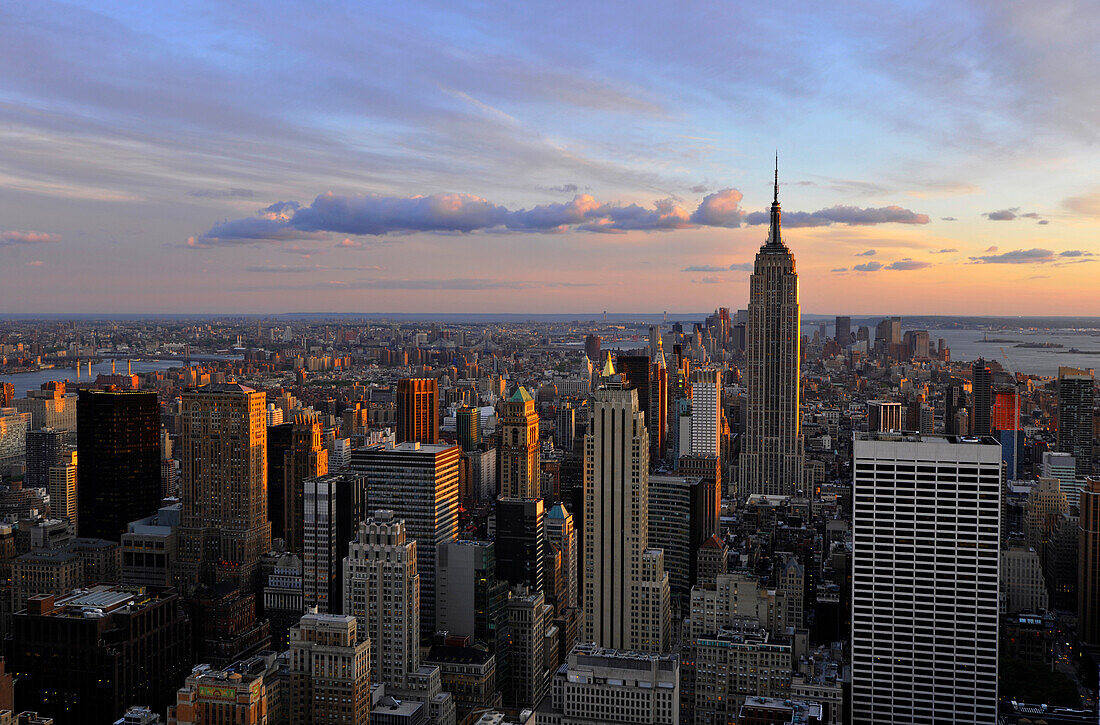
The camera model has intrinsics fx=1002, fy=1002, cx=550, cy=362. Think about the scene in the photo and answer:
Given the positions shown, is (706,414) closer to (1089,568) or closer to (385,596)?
(1089,568)

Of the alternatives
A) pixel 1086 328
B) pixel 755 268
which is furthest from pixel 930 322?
pixel 1086 328

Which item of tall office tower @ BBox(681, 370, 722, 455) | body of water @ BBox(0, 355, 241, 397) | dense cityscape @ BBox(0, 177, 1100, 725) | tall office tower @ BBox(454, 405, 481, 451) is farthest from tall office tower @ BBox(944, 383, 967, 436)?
body of water @ BBox(0, 355, 241, 397)

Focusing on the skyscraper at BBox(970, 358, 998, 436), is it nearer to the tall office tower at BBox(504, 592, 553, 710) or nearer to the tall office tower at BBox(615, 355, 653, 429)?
the tall office tower at BBox(615, 355, 653, 429)

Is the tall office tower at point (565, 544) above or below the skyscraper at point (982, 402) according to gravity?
below

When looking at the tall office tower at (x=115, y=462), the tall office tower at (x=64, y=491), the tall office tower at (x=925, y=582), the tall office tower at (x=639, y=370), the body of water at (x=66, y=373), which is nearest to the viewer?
the tall office tower at (x=925, y=582)

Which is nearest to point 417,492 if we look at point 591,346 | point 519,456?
point 519,456

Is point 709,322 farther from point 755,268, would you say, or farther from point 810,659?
point 810,659

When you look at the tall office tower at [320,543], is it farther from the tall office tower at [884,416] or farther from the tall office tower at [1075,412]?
the tall office tower at [884,416]

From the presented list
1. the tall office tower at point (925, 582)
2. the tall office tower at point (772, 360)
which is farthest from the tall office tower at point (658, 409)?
the tall office tower at point (925, 582)
